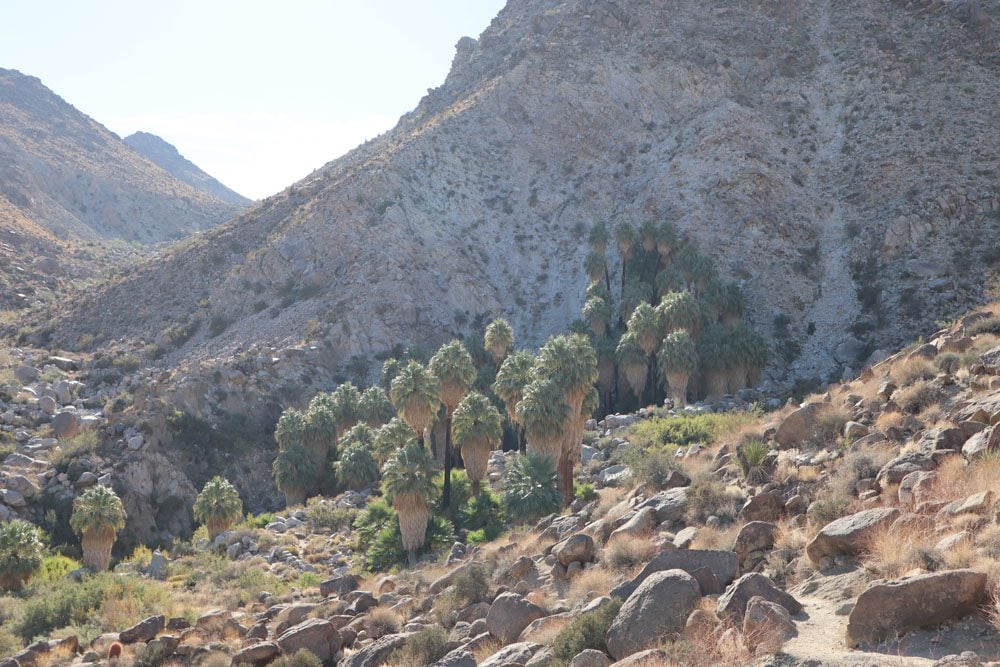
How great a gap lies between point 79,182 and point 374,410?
4319 inches

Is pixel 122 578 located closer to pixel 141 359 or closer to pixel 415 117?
pixel 141 359

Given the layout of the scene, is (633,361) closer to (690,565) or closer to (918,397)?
(918,397)

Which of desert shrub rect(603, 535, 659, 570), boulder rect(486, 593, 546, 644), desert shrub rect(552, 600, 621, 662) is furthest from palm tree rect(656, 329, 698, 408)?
desert shrub rect(552, 600, 621, 662)

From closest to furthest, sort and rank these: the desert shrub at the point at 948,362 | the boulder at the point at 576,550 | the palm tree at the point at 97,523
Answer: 1. the boulder at the point at 576,550
2. the desert shrub at the point at 948,362
3. the palm tree at the point at 97,523

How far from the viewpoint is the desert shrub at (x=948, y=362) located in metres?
19.9

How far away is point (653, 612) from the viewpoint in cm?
1291

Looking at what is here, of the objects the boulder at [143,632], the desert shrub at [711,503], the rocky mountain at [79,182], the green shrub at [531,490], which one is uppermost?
Result: the rocky mountain at [79,182]

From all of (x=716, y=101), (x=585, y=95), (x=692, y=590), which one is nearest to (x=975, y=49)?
(x=716, y=101)

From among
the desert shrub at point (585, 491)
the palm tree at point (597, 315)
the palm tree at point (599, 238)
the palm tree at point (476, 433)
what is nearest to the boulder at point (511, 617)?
the desert shrub at point (585, 491)

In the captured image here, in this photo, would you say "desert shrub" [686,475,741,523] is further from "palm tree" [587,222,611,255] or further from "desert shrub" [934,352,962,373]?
"palm tree" [587,222,611,255]

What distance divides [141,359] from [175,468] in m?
19.0

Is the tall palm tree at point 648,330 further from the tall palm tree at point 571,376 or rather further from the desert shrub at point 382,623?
the desert shrub at point 382,623

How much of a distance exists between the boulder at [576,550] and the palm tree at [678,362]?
36806 millimetres

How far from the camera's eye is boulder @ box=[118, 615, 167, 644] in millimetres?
22391
